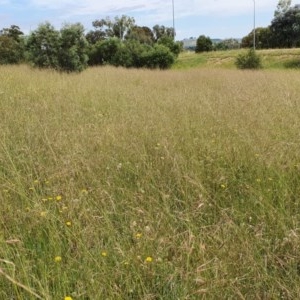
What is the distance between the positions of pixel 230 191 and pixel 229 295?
113cm

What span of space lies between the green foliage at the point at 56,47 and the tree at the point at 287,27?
33.0m

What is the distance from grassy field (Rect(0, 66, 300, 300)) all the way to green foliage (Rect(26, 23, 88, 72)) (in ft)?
34.8

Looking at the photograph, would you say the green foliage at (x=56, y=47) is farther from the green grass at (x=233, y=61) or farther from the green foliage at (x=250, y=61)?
the green grass at (x=233, y=61)

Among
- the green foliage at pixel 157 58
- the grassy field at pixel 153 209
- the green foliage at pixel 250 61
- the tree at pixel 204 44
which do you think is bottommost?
the grassy field at pixel 153 209

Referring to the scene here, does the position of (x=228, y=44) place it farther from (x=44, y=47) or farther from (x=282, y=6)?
(x=44, y=47)

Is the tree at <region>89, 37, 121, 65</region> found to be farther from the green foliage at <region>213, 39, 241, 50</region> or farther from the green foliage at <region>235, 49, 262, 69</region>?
the green foliage at <region>213, 39, 241, 50</region>

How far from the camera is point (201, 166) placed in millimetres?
3020

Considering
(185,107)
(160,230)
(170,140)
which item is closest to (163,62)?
(185,107)

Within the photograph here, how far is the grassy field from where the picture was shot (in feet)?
5.51

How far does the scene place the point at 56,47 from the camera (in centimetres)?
1438

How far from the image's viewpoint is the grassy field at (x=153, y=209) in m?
1.68

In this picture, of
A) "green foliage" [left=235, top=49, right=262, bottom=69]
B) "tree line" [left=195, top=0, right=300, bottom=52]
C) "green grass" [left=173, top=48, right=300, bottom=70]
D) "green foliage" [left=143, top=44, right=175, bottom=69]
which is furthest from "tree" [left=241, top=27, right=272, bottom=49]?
"green foliage" [left=143, top=44, right=175, bottom=69]

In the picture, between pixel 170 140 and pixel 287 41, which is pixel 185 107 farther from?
pixel 287 41

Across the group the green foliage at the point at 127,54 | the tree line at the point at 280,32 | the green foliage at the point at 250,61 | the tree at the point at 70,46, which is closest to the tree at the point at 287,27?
the tree line at the point at 280,32
